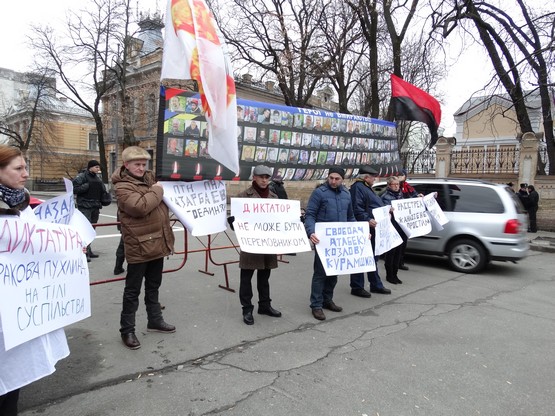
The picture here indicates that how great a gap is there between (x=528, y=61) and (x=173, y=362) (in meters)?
14.8

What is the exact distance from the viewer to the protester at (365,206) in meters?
5.76

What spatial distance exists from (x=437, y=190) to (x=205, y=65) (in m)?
5.80

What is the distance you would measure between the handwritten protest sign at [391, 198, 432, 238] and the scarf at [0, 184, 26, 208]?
212 inches

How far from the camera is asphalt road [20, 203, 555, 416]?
2.96 metres

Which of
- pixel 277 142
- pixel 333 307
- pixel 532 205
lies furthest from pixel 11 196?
pixel 532 205

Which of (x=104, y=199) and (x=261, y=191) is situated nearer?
(x=261, y=191)

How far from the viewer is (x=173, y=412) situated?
9.20 feet

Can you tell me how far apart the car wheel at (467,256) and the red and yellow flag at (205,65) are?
17.2 ft

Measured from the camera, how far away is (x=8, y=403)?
7.22ft

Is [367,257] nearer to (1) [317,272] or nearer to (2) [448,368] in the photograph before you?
(1) [317,272]

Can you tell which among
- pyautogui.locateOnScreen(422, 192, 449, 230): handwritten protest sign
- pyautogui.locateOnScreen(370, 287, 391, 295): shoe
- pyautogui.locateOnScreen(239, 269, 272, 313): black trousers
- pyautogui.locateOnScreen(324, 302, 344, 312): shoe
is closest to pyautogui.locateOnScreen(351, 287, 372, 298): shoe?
pyautogui.locateOnScreen(370, 287, 391, 295): shoe

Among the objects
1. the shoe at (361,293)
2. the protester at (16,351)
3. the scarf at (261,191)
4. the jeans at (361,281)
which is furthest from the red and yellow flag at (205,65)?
the shoe at (361,293)

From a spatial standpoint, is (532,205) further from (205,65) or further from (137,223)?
(137,223)

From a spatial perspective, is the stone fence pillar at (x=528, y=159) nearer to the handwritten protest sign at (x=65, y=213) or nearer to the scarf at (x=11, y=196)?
the handwritten protest sign at (x=65, y=213)
